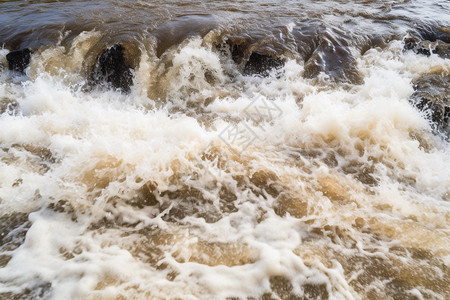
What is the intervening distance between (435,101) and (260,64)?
3.32 metres

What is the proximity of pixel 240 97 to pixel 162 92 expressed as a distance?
61.8 inches

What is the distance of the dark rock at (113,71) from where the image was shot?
5.99 meters

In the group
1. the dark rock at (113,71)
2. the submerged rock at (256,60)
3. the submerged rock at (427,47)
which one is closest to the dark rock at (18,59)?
the dark rock at (113,71)

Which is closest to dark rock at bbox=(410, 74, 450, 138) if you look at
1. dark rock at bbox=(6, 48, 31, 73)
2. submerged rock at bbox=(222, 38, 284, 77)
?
submerged rock at bbox=(222, 38, 284, 77)

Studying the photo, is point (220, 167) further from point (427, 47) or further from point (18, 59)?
point (427, 47)

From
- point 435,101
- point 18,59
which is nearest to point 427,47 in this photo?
point 435,101

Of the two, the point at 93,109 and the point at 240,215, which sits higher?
the point at 93,109

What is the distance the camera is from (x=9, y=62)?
21.2ft

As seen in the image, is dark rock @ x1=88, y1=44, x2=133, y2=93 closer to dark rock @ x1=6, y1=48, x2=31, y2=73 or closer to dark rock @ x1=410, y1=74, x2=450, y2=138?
dark rock @ x1=6, y1=48, x2=31, y2=73

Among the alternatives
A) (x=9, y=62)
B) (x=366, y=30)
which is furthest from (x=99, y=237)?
(x=366, y=30)

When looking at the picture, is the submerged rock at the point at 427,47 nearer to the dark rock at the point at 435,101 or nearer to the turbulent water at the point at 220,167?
the turbulent water at the point at 220,167

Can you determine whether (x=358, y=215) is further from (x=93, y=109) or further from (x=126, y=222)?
(x=93, y=109)

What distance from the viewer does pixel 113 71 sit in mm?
6059

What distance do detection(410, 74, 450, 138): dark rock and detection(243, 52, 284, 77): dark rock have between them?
8.77 ft
